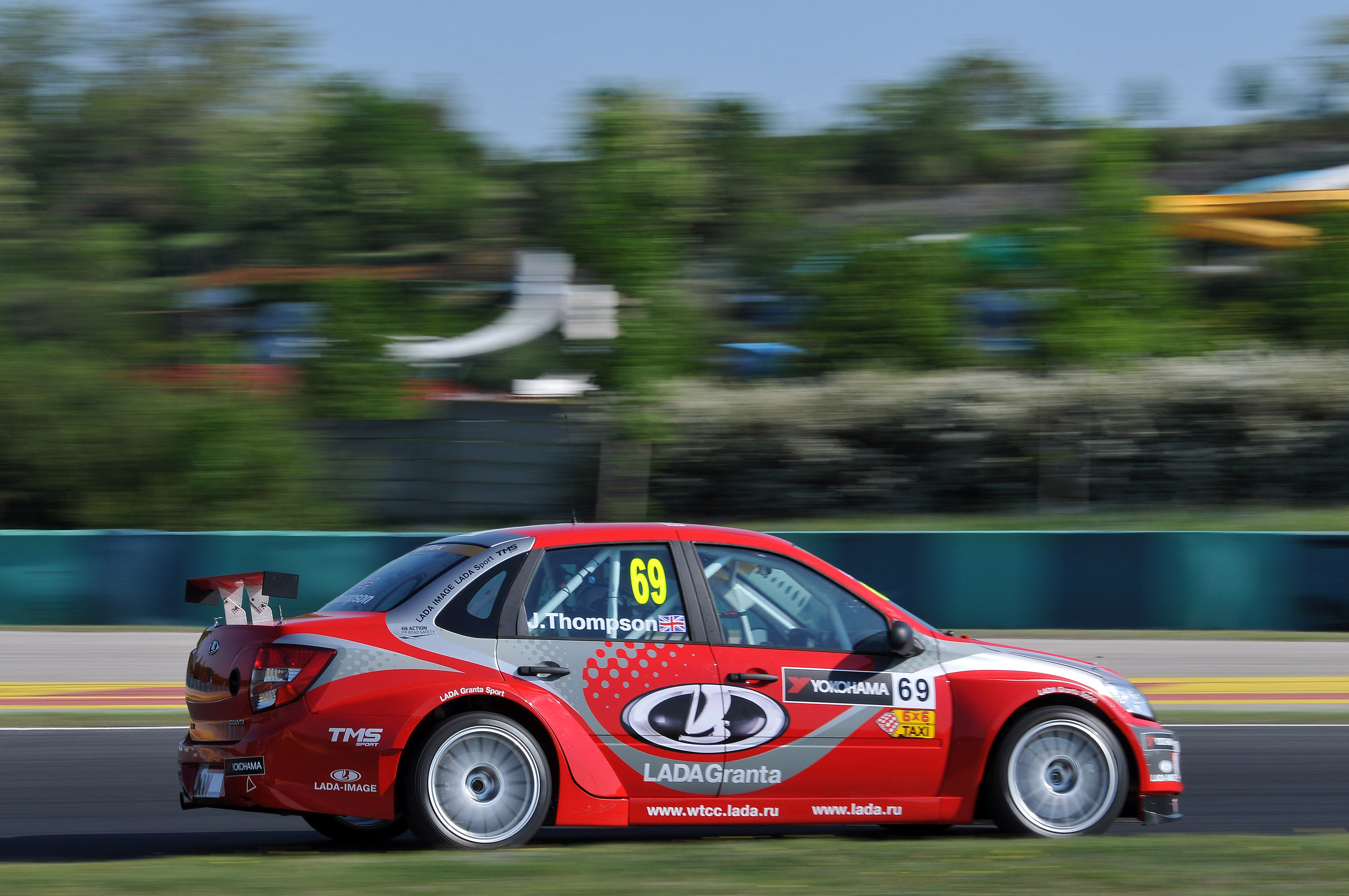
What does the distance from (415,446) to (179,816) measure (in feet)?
66.3

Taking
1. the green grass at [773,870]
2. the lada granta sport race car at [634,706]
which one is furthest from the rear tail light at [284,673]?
the green grass at [773,870]

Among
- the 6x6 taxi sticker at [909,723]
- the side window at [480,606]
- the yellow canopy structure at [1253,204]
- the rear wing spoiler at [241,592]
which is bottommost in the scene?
the 6x6 taxi sticker at [909,723]

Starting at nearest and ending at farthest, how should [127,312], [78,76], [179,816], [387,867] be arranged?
[387,867] < [179,816] < [127,312] < [78,76]

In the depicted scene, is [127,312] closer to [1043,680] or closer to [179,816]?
[179,816]

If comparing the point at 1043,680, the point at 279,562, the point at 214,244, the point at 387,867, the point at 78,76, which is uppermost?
the point at 78,76

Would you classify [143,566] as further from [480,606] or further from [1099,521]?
[1099,521]

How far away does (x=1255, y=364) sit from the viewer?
2642 cm

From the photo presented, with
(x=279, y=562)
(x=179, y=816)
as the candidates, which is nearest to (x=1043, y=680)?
(x=179, y=816)

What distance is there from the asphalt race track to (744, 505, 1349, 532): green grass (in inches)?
465

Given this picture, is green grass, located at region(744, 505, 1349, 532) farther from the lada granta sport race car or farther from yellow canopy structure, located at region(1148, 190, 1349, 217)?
yellow canopy structure, located at region(1148, 190, 1349, 217)

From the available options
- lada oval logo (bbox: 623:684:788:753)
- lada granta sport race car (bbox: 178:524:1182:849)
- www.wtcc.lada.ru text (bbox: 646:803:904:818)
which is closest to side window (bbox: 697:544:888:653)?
lada granta sport race car (bbox: 178:524:1182:849)

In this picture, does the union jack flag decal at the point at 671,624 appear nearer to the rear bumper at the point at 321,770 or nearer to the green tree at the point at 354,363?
the rear bumper at the point at 321,770

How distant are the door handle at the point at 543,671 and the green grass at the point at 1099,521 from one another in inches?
585

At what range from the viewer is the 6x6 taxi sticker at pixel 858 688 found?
19.1 ft
